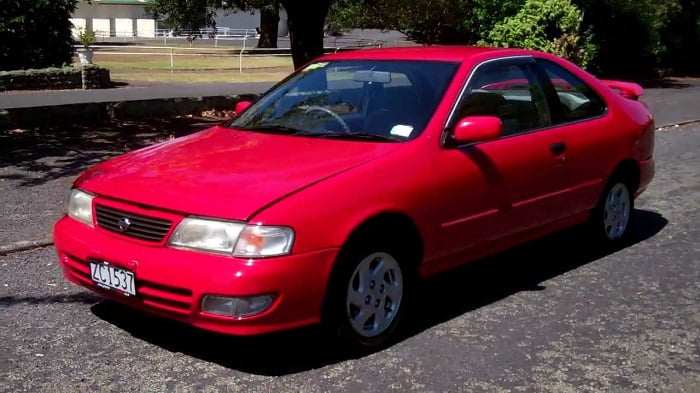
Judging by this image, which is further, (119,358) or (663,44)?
(663,44)

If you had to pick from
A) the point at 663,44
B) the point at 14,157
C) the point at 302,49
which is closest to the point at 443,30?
the point at 663,44

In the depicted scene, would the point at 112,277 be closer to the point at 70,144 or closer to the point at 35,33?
the point at 70,144

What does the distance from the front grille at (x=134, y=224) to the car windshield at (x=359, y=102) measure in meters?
1.24

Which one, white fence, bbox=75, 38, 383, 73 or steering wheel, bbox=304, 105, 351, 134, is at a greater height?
steering wheel, bbox=304, 105, 351, 134

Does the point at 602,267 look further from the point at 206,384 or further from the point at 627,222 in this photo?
the point at 206,384

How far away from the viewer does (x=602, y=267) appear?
6.05 m

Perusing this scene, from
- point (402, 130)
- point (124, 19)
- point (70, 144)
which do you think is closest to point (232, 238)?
point (402, 130)

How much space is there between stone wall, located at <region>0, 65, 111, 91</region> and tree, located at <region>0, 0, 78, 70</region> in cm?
145

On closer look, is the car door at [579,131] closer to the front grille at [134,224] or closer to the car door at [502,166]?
the car door at [502,166]

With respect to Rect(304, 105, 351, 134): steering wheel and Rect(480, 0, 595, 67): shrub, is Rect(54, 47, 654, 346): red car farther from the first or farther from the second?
Rect(480, 0, 595, 67): shrub

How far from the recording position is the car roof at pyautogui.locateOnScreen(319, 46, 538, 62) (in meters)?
5.29

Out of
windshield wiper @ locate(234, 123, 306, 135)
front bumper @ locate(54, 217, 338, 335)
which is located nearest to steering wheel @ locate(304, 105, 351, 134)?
windshield wiper @ locate(234, 123, 306, 135)

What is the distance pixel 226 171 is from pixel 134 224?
53cm

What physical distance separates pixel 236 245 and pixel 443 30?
96.6 feet
